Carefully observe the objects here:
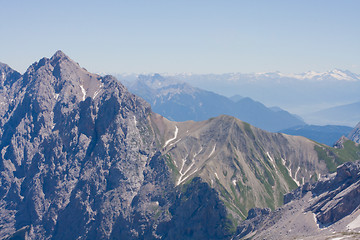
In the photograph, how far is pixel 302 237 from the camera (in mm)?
197875

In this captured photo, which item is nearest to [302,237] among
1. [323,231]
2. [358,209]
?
[323,231]

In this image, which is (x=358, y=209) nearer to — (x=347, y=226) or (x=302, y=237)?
(x=347, y=226)

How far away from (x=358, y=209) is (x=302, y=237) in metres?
27.9

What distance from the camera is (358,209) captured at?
199125 mm

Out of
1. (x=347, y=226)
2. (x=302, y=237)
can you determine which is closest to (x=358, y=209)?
(x=347, y=226)

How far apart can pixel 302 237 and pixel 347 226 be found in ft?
64.4

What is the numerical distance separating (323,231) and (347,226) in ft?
40.1

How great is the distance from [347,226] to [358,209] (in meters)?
12.7

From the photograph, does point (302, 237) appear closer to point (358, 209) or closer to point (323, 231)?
point (323, 231)

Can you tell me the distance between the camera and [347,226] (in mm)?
190875

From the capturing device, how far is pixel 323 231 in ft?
655
